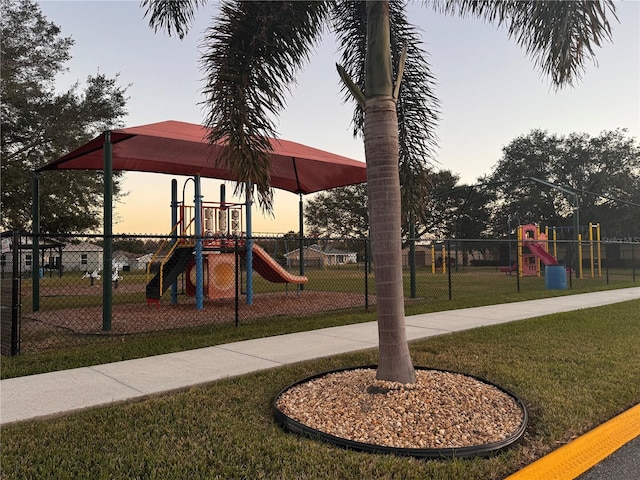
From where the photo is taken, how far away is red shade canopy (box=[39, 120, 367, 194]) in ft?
30.8

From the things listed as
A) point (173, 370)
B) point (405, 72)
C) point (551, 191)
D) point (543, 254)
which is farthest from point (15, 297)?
point (551, 191)

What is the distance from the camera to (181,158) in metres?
11.3

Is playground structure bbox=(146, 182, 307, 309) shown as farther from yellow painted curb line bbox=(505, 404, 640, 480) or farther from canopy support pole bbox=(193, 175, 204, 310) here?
yellow painted curb line bbox=(505, 404, 640, 480)

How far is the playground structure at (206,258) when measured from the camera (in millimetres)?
Result: 10875

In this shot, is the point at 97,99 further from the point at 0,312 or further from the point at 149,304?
the point at 0,312

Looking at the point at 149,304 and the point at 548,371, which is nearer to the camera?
the point at 548,371

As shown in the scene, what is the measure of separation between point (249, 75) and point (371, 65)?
4.64ft

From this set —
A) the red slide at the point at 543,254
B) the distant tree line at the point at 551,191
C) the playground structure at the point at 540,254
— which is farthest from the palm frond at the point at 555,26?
the distant tree line at the point at 551,191

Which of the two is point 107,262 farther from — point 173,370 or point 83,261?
point 83,261

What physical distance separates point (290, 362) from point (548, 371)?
282 cm

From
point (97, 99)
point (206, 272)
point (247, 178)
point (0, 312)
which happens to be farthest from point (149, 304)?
point (97, 99)

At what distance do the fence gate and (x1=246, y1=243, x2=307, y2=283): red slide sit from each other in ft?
20.5

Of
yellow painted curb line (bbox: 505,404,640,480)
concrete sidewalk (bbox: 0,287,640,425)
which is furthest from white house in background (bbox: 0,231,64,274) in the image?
yellow painted curb line (bbox: 505,404,640,480)

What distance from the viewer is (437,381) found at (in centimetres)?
434
